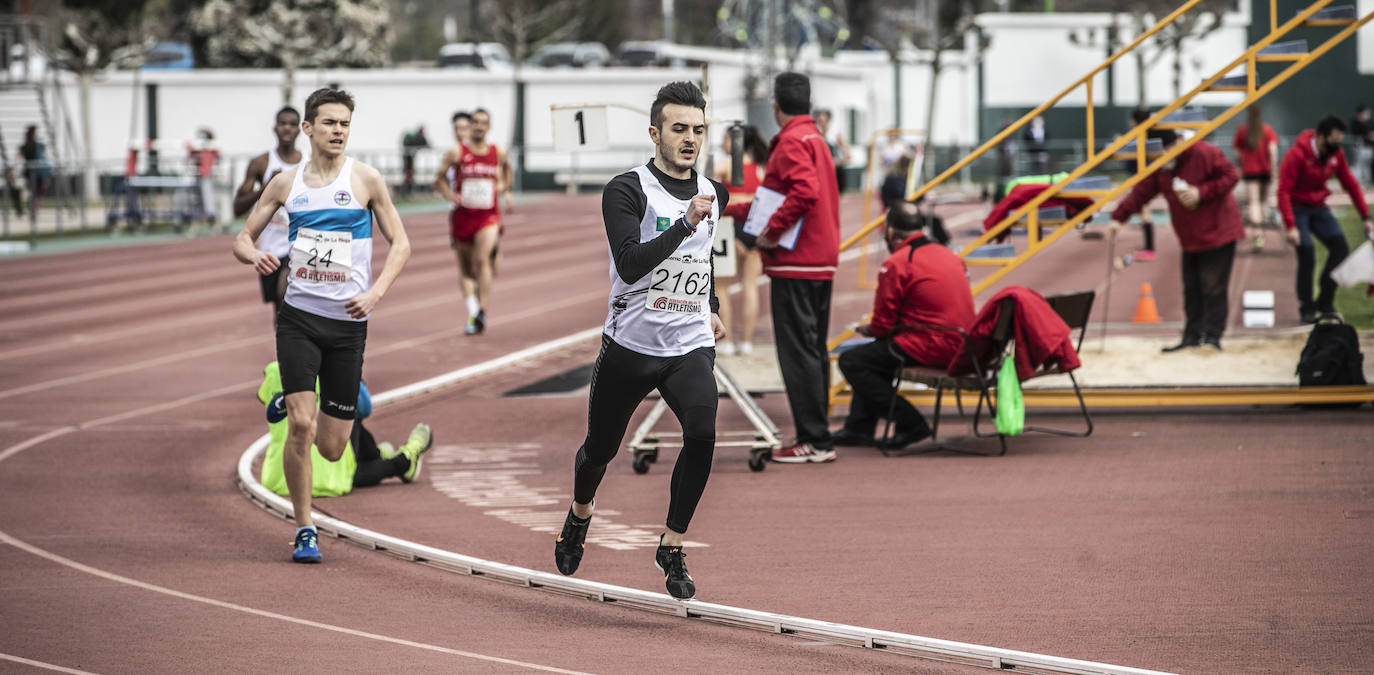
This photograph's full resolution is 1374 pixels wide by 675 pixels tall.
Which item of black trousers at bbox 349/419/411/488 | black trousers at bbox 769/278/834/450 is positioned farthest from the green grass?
black trousers at bbox 349/419/411/488

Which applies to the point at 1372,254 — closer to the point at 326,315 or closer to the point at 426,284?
the point at 326,315

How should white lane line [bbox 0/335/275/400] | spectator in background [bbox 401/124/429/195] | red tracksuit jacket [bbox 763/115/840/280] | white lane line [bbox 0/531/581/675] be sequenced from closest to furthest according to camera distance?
white lane line [bbox 0/531/581/675] < red tracksuit jacket [bbox 763/115/840/280] < white lane line [bbox 0/335/275/400] < spectator in background [bbox 401/124/429/195]

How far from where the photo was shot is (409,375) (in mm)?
14477

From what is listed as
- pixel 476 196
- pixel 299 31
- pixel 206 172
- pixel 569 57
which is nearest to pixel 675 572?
pixel 476 196

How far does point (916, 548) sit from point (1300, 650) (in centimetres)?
219

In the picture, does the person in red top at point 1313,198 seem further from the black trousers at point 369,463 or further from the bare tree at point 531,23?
the bare tree at point 531,23

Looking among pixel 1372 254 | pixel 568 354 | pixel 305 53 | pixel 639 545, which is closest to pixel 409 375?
pixel 568 354

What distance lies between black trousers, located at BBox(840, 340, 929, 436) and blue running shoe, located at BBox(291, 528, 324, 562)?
4.07m

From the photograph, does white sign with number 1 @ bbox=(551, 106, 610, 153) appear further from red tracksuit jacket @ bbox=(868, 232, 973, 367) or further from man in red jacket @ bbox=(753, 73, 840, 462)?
red tracksuit jacket @ bbox=(868, 232, 973, 367)

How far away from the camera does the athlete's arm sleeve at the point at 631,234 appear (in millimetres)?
6168

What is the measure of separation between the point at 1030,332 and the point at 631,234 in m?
4.42

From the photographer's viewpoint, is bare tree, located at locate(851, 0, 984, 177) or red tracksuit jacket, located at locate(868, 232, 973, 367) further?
bare tree, located at locate(851, 0, 984, 177)

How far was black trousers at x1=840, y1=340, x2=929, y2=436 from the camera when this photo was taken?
34.8 feet

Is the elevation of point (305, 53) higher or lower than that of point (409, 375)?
higher
